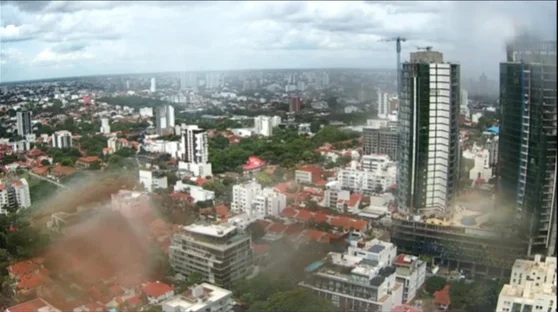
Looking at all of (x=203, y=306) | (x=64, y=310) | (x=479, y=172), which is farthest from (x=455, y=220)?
(x=64, y=310)

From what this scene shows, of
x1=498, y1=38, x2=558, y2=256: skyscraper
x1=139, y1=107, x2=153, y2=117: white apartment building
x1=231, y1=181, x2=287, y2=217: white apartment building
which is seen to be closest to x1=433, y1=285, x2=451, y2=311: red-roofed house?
x1=498, y1=38, x2=558, y2=256: skyscraper

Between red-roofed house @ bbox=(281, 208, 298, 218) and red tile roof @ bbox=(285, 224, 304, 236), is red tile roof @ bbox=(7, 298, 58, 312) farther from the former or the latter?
red-roofed house @ bbox=(281, 208, 298, 218)

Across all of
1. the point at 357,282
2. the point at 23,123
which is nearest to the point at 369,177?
the point at 357,282

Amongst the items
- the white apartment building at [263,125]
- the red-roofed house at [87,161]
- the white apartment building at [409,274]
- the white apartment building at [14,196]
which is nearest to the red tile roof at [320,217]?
the white apartment building at [409,274]

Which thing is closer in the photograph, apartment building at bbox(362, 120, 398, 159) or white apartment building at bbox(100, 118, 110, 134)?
apartment building at bbox(362, 120, 398, 159)

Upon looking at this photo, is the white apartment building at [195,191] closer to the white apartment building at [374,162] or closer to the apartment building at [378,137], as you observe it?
the white apartment building at [374,162]
